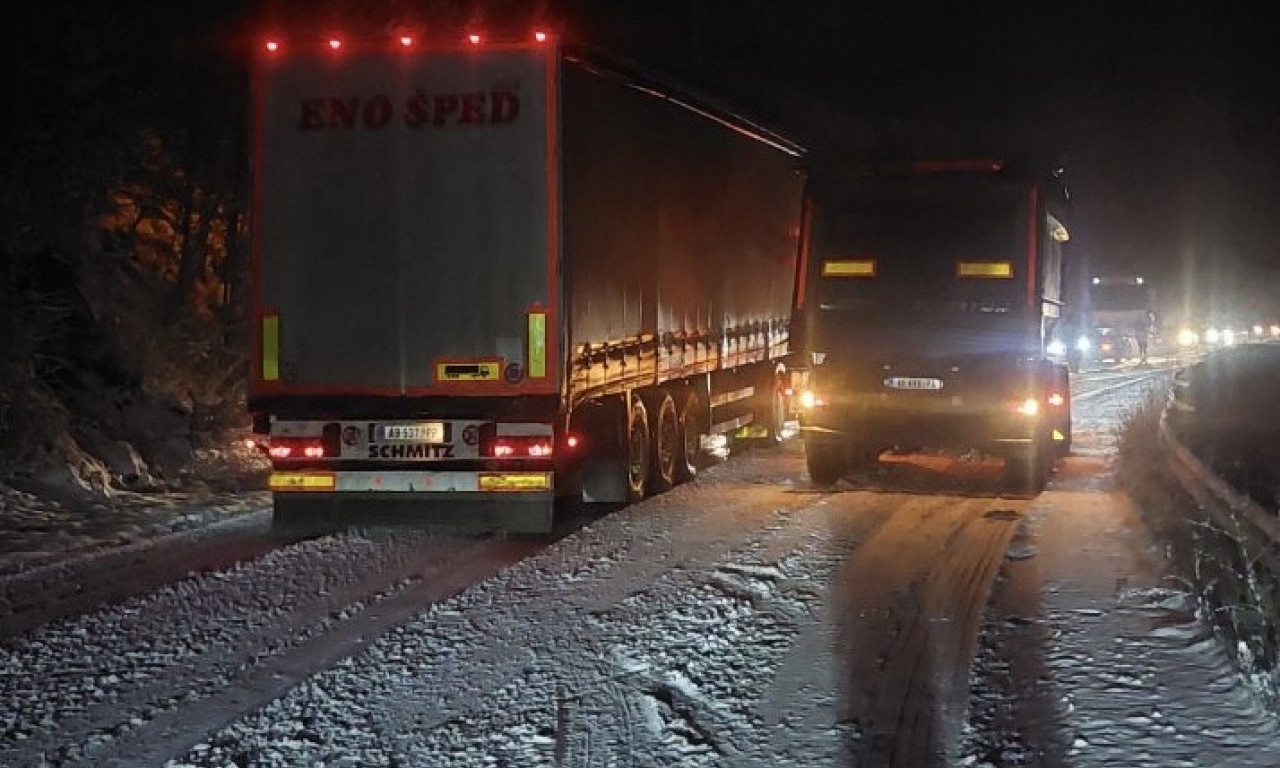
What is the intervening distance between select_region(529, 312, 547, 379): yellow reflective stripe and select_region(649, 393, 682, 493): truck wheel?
3.17 metres

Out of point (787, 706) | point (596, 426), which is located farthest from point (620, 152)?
point (787, 706)

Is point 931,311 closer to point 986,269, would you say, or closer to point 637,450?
point 986,269

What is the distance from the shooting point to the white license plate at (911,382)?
13.8 m

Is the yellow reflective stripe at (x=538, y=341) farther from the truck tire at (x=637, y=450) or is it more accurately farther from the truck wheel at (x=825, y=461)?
the truck wheel at (x=825, y=461)

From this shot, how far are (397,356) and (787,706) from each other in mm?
5622

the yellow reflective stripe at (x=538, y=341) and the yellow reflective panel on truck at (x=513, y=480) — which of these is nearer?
the yellow reflective stripe at (x=538, y=341)

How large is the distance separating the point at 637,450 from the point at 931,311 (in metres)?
3.28

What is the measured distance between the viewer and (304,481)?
11.2 meters

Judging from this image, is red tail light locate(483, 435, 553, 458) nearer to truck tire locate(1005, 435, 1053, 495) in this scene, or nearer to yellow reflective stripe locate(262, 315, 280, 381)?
yellow reflective stripe locate(262, 315, 280, 381)

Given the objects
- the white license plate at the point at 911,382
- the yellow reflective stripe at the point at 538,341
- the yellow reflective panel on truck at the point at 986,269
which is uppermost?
the yellow reflective panel on truck at the point at 986,269

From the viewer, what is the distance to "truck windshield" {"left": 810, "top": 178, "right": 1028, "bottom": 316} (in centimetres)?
1363

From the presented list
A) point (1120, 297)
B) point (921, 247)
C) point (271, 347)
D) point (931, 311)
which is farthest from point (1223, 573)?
point (1120, 297)

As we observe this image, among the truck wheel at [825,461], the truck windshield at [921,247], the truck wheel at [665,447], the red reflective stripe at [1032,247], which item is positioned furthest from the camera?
the truck wheel at [825,461]

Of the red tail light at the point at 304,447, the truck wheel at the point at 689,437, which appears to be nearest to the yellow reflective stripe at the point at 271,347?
the red tail light at the point at 304,447
